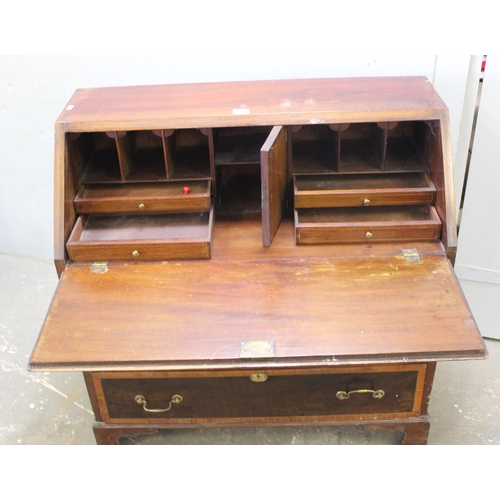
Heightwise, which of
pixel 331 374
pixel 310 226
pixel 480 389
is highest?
pixel 310 226

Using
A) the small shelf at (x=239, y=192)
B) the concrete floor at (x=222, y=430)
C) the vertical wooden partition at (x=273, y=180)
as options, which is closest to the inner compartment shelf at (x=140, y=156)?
the small shelf at (x=239, y=192)

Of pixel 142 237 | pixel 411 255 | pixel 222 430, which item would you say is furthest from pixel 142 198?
pixel 222 430

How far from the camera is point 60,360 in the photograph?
1.60 m

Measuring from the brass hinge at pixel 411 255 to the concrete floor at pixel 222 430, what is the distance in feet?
2.64

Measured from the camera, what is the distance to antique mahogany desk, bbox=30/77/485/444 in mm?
1628

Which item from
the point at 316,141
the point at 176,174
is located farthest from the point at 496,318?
the point at 176,174

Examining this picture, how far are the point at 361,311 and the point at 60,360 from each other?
0.84 m

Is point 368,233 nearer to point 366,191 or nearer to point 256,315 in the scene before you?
point 366,191

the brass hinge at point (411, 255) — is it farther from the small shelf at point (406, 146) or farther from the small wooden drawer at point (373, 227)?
the small shelf at point (406, 146)

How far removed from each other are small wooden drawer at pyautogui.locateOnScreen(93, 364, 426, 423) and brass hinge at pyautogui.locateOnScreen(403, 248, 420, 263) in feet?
1.09

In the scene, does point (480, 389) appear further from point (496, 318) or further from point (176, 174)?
point (176, 174)

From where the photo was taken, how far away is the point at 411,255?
185cm

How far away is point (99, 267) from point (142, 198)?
26cm

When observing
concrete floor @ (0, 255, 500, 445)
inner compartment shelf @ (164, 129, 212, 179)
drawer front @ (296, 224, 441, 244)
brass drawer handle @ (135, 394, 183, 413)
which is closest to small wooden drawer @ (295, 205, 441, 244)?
drawer front @ (296, 224, 441, 244)
